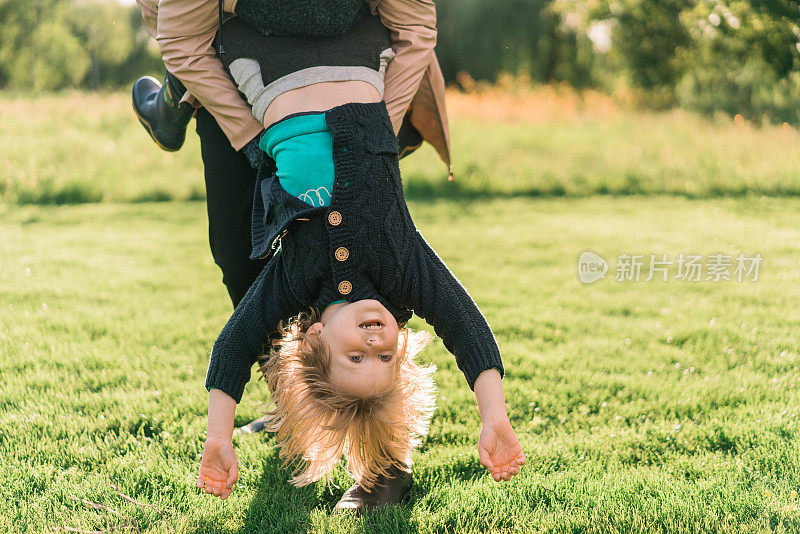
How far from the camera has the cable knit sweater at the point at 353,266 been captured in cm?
222

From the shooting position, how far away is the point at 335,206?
2.24 m

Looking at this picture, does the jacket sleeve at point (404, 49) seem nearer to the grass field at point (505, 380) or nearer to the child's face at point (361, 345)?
the child's face at point (361, 345)

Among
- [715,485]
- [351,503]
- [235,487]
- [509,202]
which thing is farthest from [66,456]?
[509,202]

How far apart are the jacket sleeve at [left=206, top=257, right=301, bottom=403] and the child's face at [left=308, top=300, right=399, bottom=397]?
158mm

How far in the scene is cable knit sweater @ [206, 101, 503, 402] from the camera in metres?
2.22

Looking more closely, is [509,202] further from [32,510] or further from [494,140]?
[32,510]

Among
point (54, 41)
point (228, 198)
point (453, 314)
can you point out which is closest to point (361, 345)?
point (453, 314)

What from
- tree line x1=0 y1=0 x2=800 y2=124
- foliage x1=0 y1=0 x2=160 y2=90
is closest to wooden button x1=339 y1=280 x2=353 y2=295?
tree line x1=0 y1=0 x2=800 y2=124

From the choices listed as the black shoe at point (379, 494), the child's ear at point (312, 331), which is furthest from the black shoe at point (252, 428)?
the child's ear at point (312, 331)

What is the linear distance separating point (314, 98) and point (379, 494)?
137 centimetres

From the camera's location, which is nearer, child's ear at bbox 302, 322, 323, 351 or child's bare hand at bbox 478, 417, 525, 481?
child's bare hand at bbox 478, 417, 525, 481
